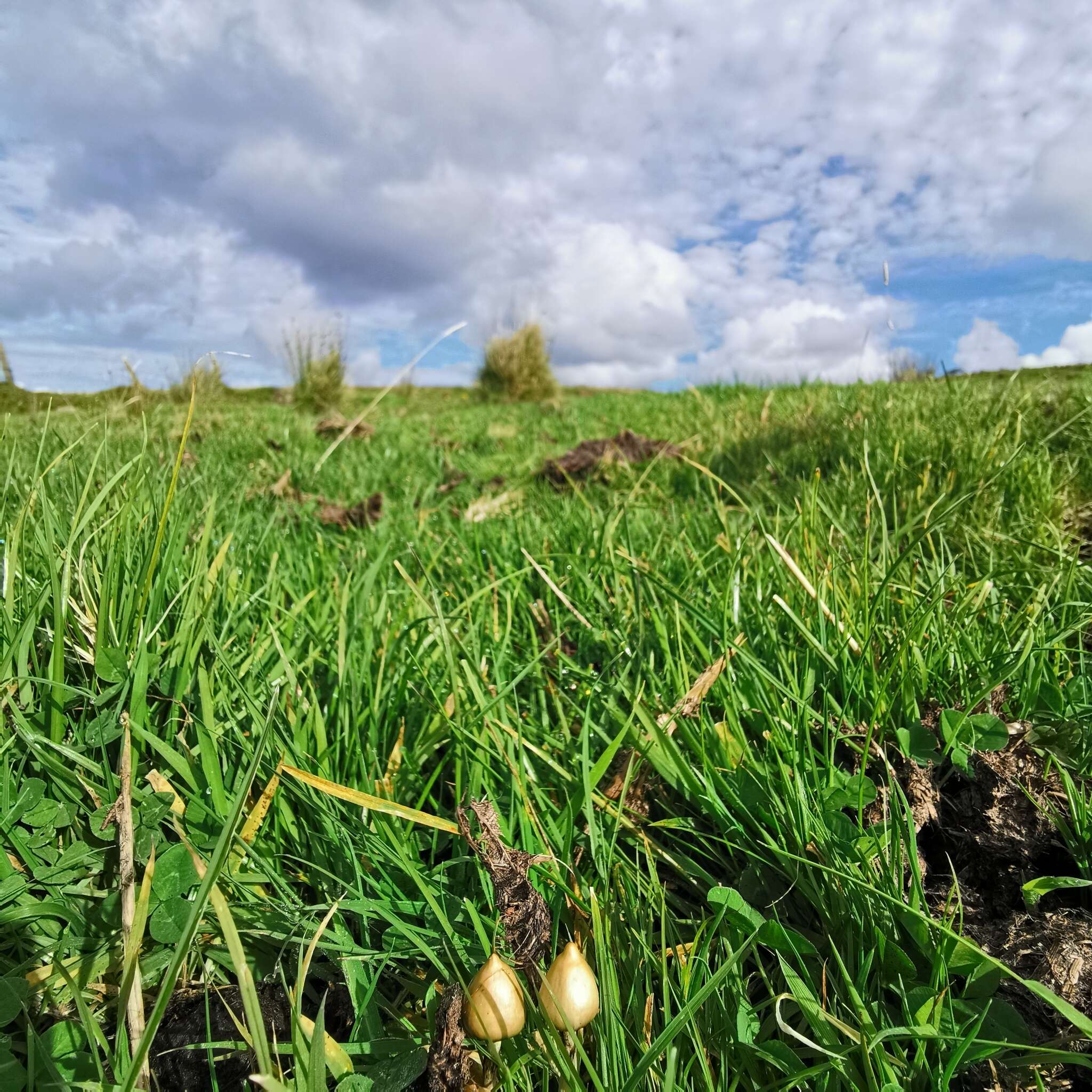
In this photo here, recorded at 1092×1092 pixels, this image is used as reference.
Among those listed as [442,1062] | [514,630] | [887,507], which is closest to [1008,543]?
[887,507]

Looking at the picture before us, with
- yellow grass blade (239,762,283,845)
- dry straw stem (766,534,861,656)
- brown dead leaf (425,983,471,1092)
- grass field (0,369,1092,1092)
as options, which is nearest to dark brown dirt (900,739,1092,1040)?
grass field (0,369,1092,1092)

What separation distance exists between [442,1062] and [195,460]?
10.1 feet

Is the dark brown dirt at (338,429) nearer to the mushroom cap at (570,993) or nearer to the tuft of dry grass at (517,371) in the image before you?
the mushroom cap at (570,993)

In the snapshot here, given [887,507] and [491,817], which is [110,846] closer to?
[491,817]

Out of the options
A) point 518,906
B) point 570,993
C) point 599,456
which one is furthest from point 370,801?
point 599,456

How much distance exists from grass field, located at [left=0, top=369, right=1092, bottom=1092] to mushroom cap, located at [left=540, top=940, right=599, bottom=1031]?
3 centimetres

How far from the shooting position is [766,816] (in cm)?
121

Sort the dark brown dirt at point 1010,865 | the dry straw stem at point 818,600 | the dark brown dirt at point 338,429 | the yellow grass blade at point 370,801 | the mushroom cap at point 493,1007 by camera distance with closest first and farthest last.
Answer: the mushroom cap at point 493,1007, the dark brown dirt at point 1010,865, the yellow grass blade at point 370,801, the dry straw stem at point 818,600, the dark brown dirt at point 338,429

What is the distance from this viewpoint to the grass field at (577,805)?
3.18ft

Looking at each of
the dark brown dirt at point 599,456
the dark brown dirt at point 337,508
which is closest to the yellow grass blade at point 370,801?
the dark brown dirt at point 337,508

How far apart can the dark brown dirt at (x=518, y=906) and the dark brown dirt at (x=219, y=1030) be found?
30 centimetres

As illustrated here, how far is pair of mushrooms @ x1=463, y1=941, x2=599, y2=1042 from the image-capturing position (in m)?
0.90

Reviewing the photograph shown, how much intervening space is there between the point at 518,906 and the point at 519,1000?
113 millimetres

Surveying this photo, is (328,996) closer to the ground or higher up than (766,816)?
closer to the ground
